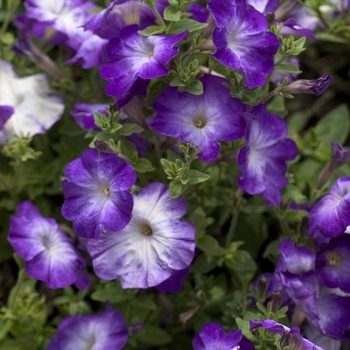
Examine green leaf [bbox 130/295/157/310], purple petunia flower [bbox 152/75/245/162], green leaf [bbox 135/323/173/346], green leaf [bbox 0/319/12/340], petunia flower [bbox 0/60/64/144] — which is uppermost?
purple petunia flower [bbox 152/75/245/162]

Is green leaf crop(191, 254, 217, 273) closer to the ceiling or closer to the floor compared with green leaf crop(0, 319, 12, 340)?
closer to the ceiling

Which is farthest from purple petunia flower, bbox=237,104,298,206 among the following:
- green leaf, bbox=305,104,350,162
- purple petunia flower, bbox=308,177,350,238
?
green leaf, bbox=305,104,350,162

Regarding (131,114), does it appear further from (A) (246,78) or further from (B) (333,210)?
(B) (333,210)

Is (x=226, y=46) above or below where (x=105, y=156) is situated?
above

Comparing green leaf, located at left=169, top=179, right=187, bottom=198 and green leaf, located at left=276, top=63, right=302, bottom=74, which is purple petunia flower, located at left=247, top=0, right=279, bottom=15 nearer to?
green leaf, located at left=276, top=63, right=302, bottom=74

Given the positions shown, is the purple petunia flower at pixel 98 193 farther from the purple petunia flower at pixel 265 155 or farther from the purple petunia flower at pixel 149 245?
the purple petunia flower at pixel 265 155

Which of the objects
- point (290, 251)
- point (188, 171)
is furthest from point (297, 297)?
point (188, 171)
